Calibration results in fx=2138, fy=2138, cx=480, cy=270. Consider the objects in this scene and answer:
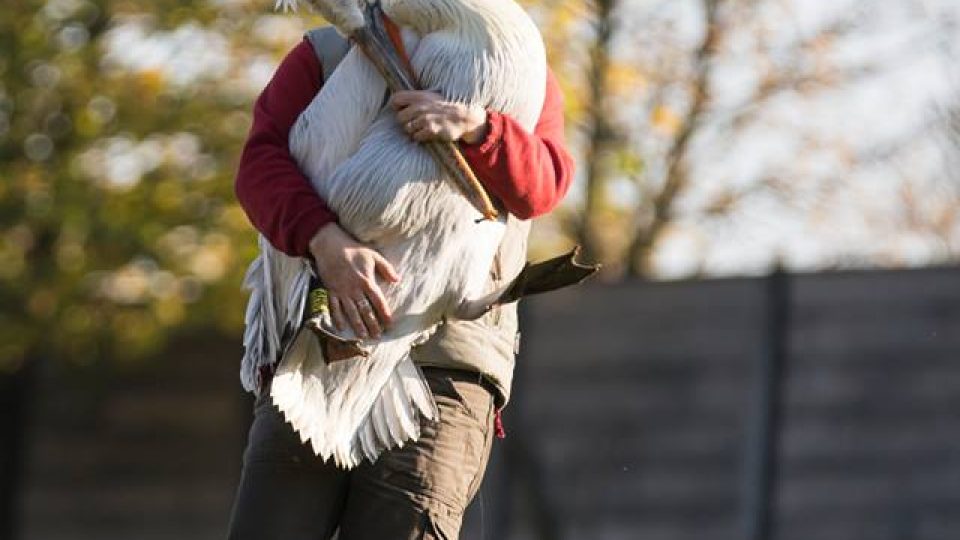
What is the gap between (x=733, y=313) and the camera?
9078 mm

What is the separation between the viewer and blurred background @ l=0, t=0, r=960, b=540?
859 centimetres

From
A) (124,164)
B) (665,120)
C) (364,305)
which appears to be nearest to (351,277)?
(364,305)

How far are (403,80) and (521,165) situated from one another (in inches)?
9.1

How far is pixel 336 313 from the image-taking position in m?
3.36

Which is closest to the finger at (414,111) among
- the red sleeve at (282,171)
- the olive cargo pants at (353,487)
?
the red sleeve at (282,171)

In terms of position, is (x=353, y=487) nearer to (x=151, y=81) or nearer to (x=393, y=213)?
(x=393, y=213)

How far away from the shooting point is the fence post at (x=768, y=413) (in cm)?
876

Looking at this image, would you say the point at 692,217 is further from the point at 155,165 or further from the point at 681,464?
the point at 681,464

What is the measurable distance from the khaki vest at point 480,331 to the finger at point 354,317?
16 cm

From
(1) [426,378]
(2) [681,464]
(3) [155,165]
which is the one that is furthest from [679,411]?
(1) [426,378]

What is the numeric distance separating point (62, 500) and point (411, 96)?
9693mm

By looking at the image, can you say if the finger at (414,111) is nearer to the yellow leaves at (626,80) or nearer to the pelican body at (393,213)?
the pelican body at (393,213)

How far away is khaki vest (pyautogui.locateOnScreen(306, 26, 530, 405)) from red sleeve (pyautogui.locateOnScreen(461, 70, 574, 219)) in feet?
0.27

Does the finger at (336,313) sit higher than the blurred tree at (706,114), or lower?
higher
